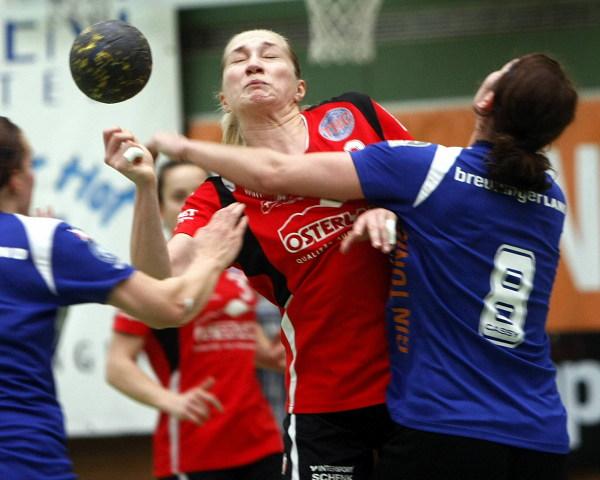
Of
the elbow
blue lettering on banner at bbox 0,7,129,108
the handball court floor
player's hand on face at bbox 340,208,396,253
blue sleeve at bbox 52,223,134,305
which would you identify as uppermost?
blue lettering on banner at bbox 0,7,129,108

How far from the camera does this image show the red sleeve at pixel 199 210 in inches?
143

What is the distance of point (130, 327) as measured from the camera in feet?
16.9

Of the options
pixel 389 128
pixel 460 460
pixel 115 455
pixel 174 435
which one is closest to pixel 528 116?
pixel 389 128

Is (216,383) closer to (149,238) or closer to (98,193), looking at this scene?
(149,238)

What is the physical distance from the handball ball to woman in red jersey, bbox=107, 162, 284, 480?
5.94 feet

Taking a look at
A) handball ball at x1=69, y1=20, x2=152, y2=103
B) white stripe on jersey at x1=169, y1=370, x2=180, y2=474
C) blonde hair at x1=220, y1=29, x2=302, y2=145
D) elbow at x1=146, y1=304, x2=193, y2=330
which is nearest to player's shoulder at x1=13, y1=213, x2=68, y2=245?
elbow at x1=146, y1=304, x2=193, y2=330

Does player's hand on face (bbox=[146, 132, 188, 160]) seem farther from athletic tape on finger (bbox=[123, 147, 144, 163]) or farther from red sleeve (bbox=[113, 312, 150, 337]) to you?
red sleeve (bbox=[113, 312, 150, 337])

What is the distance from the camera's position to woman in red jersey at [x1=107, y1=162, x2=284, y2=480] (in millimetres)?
5027

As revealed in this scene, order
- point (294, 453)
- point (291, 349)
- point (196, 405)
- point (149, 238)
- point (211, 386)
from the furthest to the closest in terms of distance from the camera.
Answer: point (211, 386) → point (196, 405) → point (291, 349) → point (294, 453) → point (149, 238)

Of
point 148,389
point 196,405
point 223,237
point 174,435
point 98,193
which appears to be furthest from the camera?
point 98,193

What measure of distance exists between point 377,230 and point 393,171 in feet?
0.69

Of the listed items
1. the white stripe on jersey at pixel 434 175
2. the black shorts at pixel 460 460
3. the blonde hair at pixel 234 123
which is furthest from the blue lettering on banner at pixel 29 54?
the black shorts at pixel 460 460

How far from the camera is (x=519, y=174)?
3.17 m

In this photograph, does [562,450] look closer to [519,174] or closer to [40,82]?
[519,174]
